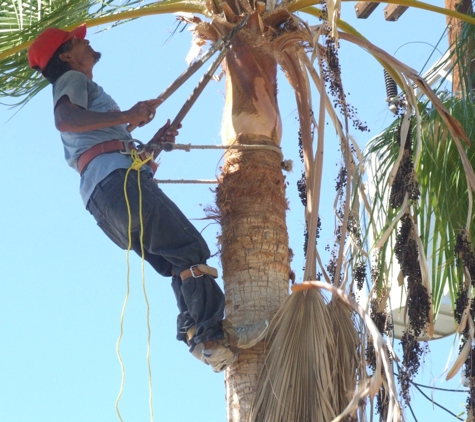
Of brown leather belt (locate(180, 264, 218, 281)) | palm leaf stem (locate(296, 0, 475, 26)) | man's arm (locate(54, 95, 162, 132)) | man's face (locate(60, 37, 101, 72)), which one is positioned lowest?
brown leather belt (locate(180, 264, 218, 281))

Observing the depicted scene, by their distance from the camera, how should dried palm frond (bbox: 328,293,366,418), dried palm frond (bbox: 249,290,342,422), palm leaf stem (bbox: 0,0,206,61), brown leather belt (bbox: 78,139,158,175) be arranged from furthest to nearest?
palm leaf stem (bbox: 0,0,206,61) < brown leather belt (bbox: 78,139,158,175) < dried palm frond (bbox: 328,293,366,418) < dried palm frond (bbox: 249,290,342,422)

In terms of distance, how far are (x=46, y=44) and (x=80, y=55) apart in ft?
0.57

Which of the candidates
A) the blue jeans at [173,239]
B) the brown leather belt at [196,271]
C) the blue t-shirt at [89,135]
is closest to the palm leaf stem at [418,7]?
the blue t-shirt at [89,135]

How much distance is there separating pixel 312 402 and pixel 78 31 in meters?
2.26

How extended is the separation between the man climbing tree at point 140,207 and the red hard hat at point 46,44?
6.8 inches

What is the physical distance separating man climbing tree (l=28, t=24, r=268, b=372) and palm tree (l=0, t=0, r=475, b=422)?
0.18 m

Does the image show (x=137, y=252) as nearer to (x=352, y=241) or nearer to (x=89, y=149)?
(x=89, y=149)

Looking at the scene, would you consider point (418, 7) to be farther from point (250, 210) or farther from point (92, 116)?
point (92, 116)

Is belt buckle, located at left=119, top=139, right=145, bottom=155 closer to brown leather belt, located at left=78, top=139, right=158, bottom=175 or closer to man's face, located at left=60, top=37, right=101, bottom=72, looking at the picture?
brown leather belt, located at left=78, top=139, right=158, bottom=175

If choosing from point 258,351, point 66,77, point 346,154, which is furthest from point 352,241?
point 66,77

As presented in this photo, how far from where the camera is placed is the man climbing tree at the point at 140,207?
4.25 metres

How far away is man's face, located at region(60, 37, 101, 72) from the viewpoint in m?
4.92

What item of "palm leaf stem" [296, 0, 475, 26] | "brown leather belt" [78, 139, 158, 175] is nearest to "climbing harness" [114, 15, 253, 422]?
"brown leather belt" [78, 139, 158, 175]

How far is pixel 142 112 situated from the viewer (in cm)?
454
